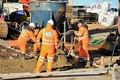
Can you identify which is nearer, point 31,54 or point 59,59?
point 59,59

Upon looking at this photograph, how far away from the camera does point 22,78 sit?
1086 cm

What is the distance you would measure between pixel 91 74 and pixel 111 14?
3231cm

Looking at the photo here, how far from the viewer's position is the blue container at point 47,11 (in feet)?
68.0

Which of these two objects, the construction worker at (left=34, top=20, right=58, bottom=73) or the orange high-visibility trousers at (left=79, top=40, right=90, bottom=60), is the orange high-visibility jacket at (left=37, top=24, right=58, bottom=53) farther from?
the orange high-visibility trousers at (left=79, top=40, right=90, bottom=60)

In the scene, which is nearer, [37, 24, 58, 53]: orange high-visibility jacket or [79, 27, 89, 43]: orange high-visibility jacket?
[37, 24, 58, 53]: orange high-visibility jacket

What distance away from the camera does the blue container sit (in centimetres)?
2072

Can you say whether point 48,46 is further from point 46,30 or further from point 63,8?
point 63,8

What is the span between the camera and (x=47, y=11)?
20.8m

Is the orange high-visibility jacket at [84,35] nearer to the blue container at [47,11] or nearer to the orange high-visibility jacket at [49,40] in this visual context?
the orange high-visibility jacket at [49,40]

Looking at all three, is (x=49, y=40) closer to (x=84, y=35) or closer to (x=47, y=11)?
(x=84, y=35)

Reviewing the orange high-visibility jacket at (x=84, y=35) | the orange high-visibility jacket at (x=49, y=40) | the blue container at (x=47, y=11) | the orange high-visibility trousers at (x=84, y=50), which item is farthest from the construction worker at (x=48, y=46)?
the blue container at (x=47, y=11)

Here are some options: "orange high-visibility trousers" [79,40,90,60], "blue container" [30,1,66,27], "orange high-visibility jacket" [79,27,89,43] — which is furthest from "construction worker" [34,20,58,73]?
"blue container" [30,1,66,27]

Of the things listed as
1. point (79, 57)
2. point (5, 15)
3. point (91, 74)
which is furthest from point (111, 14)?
point (91, 74)

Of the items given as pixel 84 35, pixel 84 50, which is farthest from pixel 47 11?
pixel 84 50
